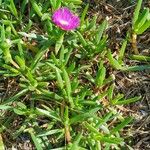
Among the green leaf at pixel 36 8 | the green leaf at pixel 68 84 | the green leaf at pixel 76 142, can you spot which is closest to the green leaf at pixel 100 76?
the green leaf at pixel 68 84

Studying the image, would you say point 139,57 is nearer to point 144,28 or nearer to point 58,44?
point 144,28

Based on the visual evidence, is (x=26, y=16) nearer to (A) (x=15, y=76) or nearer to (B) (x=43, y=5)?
(B) (x=43, y=5)

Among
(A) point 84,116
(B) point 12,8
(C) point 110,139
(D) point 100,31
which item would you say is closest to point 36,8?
(B) point 12,8

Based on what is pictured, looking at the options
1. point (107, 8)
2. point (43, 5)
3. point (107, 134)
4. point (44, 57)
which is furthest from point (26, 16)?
point (107, 134)

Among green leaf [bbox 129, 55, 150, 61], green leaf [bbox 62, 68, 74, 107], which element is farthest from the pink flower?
green leaf [bbox 129, 55, 150, 61]

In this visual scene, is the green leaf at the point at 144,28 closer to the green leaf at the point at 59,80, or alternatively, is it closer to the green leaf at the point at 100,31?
the green leaf at the point at 100,31

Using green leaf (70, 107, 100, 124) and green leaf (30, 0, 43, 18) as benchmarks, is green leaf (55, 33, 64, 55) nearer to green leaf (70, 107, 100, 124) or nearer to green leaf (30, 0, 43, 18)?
green leaf (30, 0, 43, 18)

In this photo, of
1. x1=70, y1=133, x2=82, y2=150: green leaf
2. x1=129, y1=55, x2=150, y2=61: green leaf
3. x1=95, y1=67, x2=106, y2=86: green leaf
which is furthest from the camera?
x1=129, y1=55, x2=150, y2=61: green leaf
